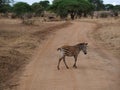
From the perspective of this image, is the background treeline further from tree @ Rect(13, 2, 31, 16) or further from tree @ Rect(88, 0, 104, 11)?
tree @ Rect(88, 0, 104, 11)

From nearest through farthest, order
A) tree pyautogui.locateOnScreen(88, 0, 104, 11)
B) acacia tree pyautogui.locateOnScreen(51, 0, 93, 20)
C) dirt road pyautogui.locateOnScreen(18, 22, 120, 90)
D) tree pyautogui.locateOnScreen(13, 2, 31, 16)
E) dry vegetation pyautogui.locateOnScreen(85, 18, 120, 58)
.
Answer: dirt road pyautogui.locateOnScreen(18, 22, 120, 90)
dry vegetation pyautogui.locateOnScreen(85, 18, 120, 58)
acacia tree pyautogui.locateOnScreen(51, 0, 93, 20)
tree pyautogui.locateOnScreen(13, 2, 31, 16)
tree pyautogui.locateOnScreen(88, 0, 104, 11)

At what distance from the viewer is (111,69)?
14.1 metres

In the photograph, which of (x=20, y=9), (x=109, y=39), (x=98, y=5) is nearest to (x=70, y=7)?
(x=20, y=9)

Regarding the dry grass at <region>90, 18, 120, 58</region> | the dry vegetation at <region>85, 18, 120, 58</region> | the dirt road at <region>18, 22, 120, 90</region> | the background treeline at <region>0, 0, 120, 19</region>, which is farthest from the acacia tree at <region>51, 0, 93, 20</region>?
the dirt road at <region>18, 22, 120, 90</region>

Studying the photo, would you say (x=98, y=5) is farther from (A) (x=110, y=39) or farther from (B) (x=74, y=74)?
(B) (x=74, y=74)

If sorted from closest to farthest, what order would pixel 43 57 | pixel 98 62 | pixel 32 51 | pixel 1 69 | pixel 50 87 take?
1. pixel 50 87
2. pixel 1 69
3. pixel 98 62
4. pixel 43 57
5. pixel 32 51

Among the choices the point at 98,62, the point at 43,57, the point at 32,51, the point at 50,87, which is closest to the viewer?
the point at 50,87

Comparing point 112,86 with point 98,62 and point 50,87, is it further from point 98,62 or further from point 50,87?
point 98,62

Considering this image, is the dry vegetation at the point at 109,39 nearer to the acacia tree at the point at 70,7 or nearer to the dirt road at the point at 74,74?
the dirt road at the point at 74,74

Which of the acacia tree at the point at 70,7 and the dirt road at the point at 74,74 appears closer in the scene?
the dirt road at the point at 74,74

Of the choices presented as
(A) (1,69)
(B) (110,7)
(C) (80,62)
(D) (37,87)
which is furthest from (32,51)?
(B) (110,7)

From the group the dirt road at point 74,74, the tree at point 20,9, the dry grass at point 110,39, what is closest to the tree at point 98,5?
the tree at point 20,9

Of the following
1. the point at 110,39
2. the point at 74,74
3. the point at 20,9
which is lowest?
the point at 20,9

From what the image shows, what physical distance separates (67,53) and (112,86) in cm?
350
